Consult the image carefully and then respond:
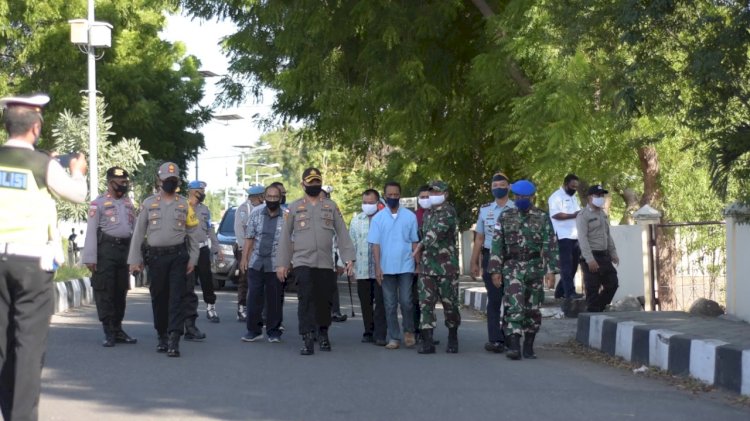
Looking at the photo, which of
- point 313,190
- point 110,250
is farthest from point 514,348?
point 110,250

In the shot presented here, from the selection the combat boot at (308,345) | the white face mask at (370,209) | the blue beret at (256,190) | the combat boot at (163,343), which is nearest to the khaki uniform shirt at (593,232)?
the white face mask at (370,209)

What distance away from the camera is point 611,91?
16.0 metres

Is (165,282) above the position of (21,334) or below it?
below

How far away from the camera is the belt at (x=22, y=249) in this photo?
6.98m

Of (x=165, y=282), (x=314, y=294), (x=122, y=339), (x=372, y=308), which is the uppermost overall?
(x=165, y=282)

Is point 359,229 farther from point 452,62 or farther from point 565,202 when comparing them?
point 452,62

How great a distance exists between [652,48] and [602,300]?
3.76 m

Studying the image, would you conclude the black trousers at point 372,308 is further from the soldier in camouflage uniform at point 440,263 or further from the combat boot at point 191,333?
the combat boot at point 191,333

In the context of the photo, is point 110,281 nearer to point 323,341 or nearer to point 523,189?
point 323,341

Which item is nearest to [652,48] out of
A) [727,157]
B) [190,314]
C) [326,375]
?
[727,157]

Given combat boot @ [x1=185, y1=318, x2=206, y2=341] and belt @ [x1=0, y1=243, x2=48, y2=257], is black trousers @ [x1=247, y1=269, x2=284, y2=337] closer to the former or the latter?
combat boot @ [x1=185, y1=318, x2=206, y2=341]

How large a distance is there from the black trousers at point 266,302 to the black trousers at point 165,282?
4.56ft

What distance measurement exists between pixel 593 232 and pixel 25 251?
31.5 feet

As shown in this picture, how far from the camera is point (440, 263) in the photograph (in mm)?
13547
